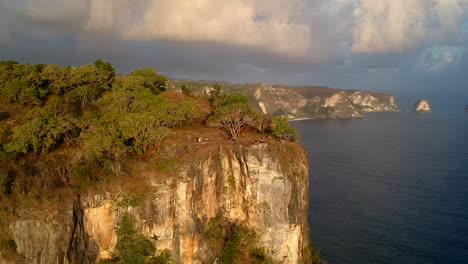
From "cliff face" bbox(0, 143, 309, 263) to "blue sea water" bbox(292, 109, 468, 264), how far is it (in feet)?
59.1

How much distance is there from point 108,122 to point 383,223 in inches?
1764

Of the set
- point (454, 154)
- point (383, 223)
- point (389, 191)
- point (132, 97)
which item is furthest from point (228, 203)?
point (454, 154)

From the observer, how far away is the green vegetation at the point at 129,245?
2547 centimetres

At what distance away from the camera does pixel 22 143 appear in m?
27.4

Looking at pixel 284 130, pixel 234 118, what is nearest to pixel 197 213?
pixel 234 118

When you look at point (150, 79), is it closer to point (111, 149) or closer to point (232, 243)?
point (111, 149)

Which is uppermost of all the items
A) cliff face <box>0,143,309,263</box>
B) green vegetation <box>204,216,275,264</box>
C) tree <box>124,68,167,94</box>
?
tree <box>124,68,167,94</box>

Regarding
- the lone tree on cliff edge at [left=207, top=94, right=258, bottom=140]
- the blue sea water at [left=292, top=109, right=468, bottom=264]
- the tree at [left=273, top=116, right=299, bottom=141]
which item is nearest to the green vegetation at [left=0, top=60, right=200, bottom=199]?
the lone tree on cliff edge at [left=207, top=94, right=258, bottom=140]

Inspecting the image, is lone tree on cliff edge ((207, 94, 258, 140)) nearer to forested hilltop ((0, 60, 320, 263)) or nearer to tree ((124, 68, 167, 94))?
forested hilltop ((0, 60, 320, 263))

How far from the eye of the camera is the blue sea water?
46844 millimetres

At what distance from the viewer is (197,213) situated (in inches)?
1157

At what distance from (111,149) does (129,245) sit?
7788 millimetres

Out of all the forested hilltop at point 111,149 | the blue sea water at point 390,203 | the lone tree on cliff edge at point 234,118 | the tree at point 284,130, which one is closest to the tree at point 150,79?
the forested hilltop at point 111,149

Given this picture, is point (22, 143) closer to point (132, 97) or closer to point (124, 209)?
point (124, 209)
